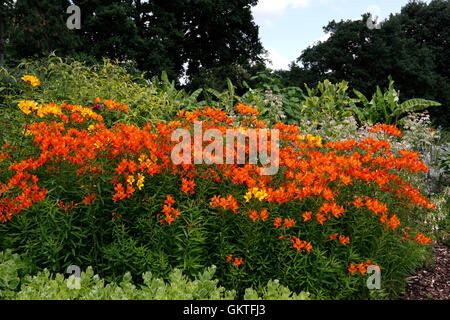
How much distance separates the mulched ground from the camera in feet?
11.2

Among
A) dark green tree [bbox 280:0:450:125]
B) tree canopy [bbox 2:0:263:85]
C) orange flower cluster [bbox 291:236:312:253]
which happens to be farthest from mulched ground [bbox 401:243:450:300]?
dark green tree [bbox 280:0:450:125]

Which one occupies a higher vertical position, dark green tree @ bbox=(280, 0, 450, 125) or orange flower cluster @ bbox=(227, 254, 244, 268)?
dark green tree @ bbox=(280, 0, 450, 125)

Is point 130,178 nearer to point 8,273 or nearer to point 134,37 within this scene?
point 8,273

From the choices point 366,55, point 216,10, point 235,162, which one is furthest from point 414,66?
point 235,162

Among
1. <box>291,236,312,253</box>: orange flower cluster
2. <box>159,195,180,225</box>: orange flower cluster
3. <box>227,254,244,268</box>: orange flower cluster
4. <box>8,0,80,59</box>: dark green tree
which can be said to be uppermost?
<box>8,0,80,59</box>: dark green tree

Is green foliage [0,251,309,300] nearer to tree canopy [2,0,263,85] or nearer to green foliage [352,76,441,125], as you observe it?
green foliage [352,76,441,125]

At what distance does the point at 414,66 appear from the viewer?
24312 millimetres

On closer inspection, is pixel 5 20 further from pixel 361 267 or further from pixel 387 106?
pixel 361 267

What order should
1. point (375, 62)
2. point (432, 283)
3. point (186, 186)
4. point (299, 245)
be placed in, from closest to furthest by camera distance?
point (299, 245) < point (186, 186) < point (432, 283) < point (375, 62)

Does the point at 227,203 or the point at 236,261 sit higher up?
the point at 227,203

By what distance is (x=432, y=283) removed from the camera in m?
3.63

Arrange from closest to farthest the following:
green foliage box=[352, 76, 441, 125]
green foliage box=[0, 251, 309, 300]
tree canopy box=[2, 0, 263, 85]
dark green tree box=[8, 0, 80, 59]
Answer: green foliage box=[0, 251, 309, 300] → green foliage box=[352, 76, 441, 125] → dark green tree box=[8, 0, 80, 59] → tree canopy box=[2, 0, 263, 85]

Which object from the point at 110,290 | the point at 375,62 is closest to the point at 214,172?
the point at 110,290

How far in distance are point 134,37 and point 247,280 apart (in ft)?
54.9
